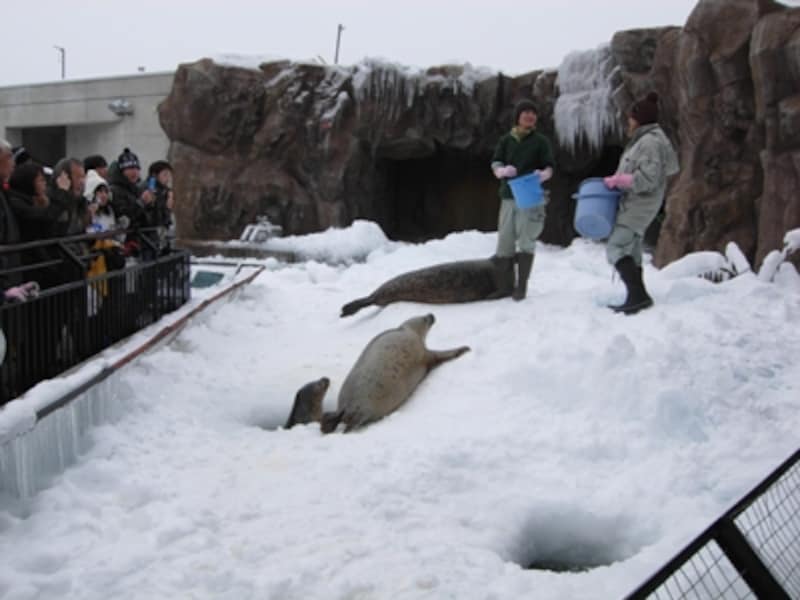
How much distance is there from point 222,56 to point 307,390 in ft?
44.4

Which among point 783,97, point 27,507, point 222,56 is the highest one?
point 222,56

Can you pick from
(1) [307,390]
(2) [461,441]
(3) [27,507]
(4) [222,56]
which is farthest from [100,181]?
(4) [222,56]

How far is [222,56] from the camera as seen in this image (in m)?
16.7

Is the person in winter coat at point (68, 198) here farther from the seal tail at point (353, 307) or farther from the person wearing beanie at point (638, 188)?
the person wearing beanie at point (638, 188)

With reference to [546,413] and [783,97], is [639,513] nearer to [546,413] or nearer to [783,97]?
[546,413]

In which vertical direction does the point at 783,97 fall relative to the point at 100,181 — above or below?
above

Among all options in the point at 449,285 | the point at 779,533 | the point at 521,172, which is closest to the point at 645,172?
the point at 521,172

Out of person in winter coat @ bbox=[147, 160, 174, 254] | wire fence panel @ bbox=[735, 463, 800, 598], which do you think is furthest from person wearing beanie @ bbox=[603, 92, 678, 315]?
person in winter coat @ bbox=[147, 160, 174, 254]

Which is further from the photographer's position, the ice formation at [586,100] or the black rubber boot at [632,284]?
the ice formation at [586,100]

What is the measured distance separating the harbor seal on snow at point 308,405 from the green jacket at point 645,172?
2691 millimetres

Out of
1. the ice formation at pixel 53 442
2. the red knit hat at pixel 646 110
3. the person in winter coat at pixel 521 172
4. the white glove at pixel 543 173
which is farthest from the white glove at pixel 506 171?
the ice formation at pixel 53 442

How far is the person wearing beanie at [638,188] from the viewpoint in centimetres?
562

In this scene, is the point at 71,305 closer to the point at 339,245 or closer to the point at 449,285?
the point at 449,285

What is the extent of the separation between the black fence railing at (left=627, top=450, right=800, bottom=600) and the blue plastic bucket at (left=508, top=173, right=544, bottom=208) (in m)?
3.75
